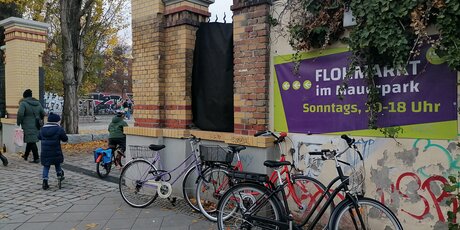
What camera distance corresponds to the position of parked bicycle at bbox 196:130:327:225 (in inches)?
172

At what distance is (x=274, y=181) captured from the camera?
432cm

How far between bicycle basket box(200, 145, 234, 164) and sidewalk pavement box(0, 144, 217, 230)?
2.66 feet

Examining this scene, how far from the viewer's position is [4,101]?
12211mm

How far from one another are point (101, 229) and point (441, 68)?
4.22 m

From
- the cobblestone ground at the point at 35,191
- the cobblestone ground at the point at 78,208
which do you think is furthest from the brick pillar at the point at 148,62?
the cobblestone ground at the point at 35,191

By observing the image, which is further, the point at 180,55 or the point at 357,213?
the point at 180,55

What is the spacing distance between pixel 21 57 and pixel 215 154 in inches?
350

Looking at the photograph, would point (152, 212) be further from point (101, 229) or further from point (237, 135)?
point (237, 135)

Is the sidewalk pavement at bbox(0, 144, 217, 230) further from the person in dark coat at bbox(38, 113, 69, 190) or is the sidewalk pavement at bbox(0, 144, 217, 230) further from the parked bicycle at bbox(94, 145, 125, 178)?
the person in dark coat at bbox(38, 113, 69, 190)

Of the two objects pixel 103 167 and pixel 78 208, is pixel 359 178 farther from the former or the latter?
pixel 103 167

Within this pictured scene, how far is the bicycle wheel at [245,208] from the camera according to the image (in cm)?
401

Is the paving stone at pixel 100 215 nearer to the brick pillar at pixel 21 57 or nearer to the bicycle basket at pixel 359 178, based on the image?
the bicycle basket at pixel 359 178

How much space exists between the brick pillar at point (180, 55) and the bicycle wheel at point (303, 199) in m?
2.28

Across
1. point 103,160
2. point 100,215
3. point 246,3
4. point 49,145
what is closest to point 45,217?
point 100,215
